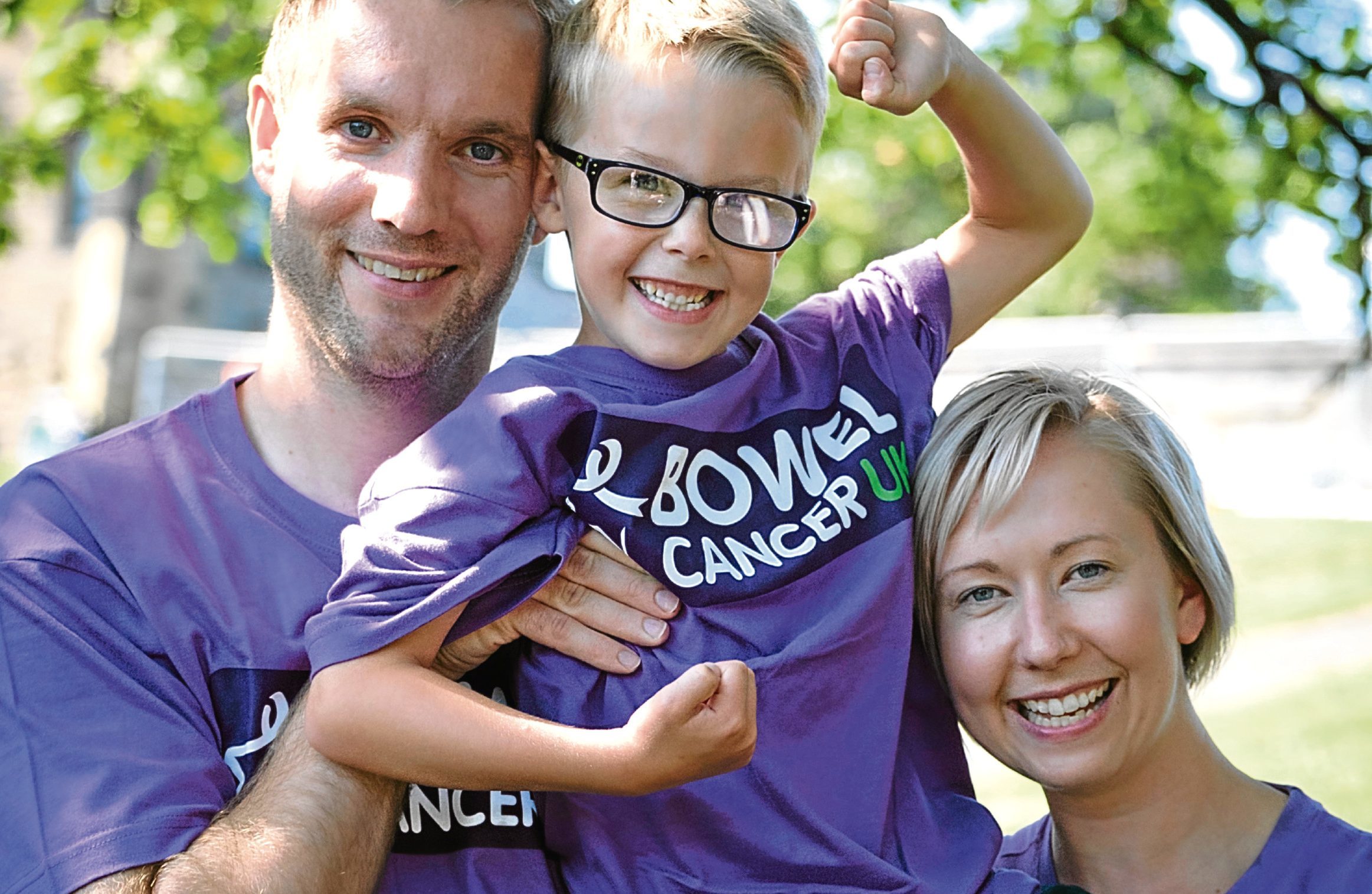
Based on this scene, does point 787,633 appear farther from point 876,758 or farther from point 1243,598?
point 1243,598

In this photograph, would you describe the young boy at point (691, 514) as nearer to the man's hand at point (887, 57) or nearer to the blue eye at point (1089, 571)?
the man's hand at point (887, 57)

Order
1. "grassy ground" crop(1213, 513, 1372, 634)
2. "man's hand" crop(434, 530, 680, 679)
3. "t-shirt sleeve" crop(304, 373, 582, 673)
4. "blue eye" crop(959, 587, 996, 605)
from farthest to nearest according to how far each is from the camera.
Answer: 1. "grassy ground" crop(1213, 513, 1372, 634)
2. "blue eye" crop(959, 587, 996, 605)
3. "man's hand" crop(434, 530, 680, 679)
4. "t-shirt sleeve" crop(304, 373, 582, 673)

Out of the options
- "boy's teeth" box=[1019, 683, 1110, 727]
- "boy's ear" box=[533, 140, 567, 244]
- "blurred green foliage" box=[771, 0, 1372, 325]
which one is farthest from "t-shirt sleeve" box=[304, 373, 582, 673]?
"blurred green foliage" box=[771, 0, 1372, 325]

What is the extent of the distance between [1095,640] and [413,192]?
126 cm

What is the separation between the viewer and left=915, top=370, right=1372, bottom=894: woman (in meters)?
2.12

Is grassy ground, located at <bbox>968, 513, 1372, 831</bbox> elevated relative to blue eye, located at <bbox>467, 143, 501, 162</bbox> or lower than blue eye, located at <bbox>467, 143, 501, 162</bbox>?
lower

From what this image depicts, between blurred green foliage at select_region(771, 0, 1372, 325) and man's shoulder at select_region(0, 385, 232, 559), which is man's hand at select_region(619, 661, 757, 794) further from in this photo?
blurred green foliage at select_region(771, 0, 1372, 325)

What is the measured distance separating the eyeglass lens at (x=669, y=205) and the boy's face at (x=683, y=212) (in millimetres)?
15

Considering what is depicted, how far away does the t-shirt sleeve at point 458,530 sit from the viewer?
5.88ft

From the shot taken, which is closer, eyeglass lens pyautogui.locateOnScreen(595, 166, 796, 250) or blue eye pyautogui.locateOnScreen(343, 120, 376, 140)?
eyeglass lens pyautogui.locateOnScreen(595, 166, 796, 250)

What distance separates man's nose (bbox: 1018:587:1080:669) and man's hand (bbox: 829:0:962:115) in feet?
2.45

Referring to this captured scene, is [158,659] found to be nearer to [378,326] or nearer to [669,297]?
[378,326]

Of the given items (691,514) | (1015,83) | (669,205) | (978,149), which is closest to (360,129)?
(669,205)

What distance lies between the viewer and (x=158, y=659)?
203 centimetres
